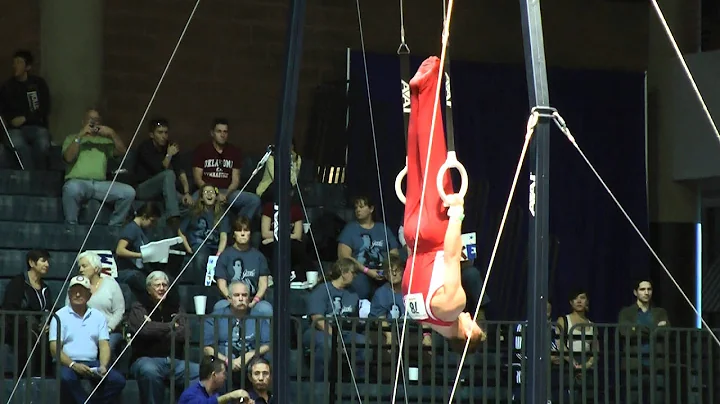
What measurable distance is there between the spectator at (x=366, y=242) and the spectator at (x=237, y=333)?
1.13m

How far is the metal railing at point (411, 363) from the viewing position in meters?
8.12

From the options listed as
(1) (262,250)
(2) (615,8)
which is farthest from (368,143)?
(2) (615,8)

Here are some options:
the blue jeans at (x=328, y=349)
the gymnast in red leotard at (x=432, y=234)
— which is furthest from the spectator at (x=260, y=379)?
the gymnast in red leotard at (x=432, y=234)

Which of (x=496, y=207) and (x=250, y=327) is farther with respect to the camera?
(x=496, y=207)

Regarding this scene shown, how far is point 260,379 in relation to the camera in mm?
7918

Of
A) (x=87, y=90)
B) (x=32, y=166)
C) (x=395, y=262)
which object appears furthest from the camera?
(x=87, y=90)

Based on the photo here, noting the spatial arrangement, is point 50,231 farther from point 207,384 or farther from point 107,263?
point 207,384

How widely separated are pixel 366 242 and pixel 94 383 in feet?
8.31

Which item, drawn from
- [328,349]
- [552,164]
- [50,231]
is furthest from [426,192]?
[552,164]

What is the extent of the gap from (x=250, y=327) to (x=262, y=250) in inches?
46.7

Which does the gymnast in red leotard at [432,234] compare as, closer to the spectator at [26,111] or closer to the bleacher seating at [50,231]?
the bleacher seating at [50,231]

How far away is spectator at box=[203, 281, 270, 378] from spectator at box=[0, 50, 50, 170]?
2.45 metres

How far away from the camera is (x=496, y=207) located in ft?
40.1

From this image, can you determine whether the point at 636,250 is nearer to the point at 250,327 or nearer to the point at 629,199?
the point at 629,199
